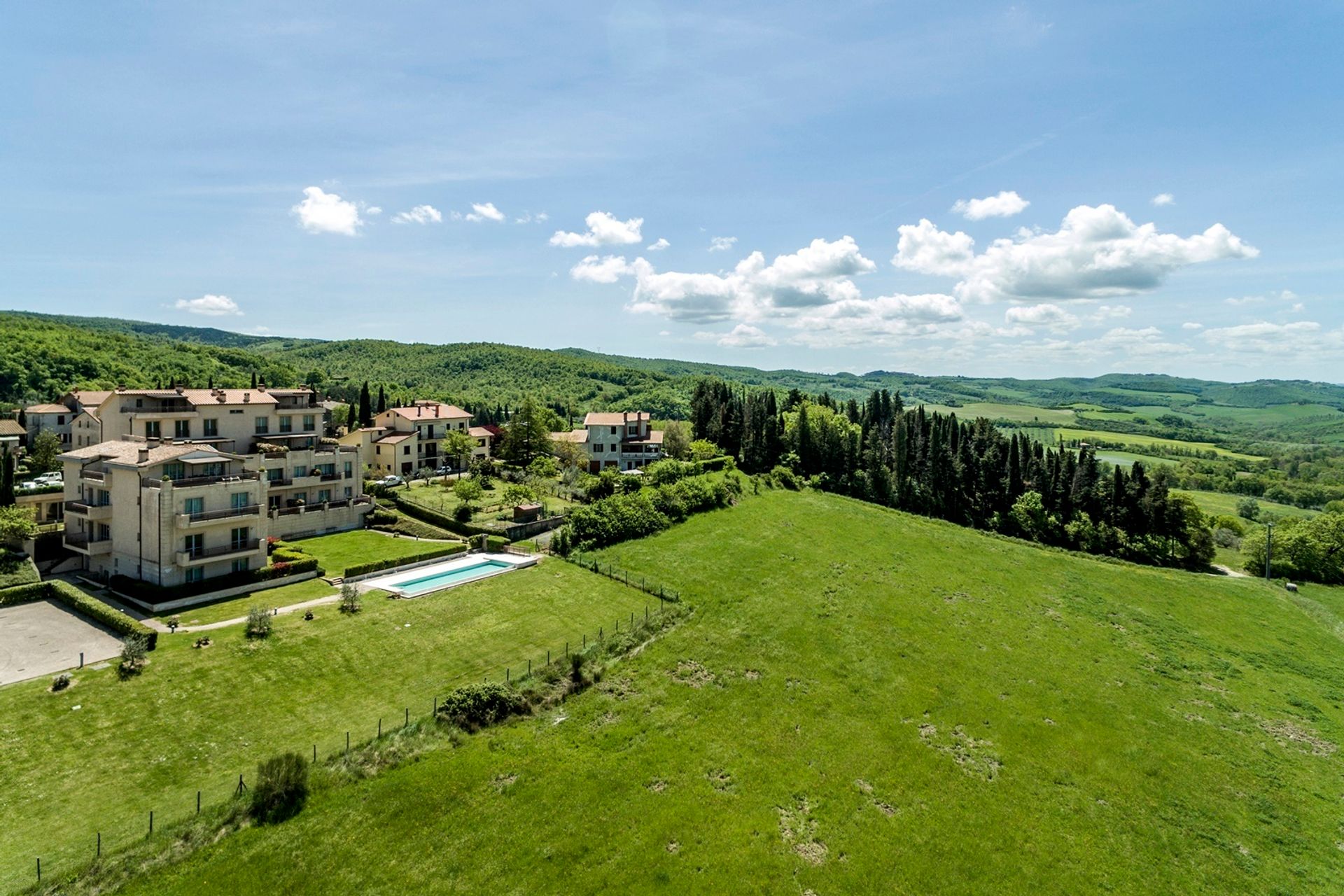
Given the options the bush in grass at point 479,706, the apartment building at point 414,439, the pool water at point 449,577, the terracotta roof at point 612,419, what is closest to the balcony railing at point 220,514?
the pool water at point 449,577

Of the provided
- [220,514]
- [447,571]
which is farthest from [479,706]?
[220,514]

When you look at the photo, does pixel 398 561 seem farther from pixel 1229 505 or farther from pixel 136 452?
pixel 1229 505

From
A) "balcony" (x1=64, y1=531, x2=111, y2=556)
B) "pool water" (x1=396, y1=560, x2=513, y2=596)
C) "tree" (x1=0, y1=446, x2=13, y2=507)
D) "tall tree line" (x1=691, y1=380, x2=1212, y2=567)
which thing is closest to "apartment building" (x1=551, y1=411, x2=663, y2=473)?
"tall tree line" (x1=691, y1=380, x2=1212, y2=567)

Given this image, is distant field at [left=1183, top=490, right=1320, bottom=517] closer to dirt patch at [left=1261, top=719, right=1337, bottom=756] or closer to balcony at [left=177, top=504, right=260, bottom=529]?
dirt patch at [left=1261, top=719, right=1337, bottom=756]

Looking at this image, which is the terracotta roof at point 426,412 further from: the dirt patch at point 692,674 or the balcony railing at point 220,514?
the dirt patch at point 692,674

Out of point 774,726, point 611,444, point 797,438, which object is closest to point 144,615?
point 774,726

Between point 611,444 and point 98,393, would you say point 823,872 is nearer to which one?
point 611,444

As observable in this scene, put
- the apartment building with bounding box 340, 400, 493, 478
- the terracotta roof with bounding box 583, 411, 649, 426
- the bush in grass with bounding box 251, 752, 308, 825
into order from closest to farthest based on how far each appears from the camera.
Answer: the bush in grass with bounding box 251, 752, 308, 825 → the apartment building with bounding box 340, 400, 493, 478 → the terracotta roof with bounding box 583, 411, 649, 426
